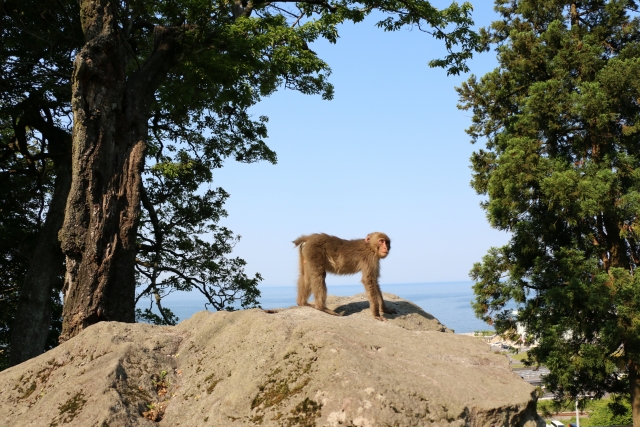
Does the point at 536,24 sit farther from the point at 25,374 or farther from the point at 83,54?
the point at 25,374

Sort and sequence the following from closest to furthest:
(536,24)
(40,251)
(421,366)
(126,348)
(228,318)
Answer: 1. (421,366)
2. (126,348)
3. (228,318)
4. (40,251)
5. (536,24)

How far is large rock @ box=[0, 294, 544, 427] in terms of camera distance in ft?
11.8

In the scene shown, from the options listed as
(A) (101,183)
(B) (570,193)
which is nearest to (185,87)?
(A) (101,183)

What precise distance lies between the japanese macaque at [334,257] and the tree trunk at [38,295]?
586cm

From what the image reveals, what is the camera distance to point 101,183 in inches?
314

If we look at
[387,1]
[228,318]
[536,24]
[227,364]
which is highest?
[536,24]

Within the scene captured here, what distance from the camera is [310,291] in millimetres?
7688

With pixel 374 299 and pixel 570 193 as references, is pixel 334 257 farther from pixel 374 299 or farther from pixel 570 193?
pixel 570 193

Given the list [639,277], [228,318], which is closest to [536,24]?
[639,277]

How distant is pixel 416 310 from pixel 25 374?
461 cm

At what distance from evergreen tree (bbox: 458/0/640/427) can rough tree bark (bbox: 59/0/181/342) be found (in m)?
11.7

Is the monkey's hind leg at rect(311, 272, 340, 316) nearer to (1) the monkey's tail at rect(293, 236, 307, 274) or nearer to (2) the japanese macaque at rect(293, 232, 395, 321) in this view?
(2) the japanese macaque at rect(293, 232, 395, 321)

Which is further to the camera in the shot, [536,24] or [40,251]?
[536,24]

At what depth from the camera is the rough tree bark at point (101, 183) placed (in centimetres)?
764
